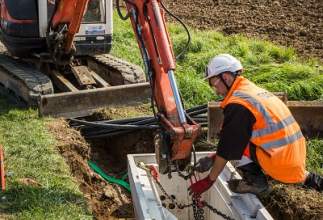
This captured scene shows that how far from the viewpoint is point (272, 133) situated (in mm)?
5234

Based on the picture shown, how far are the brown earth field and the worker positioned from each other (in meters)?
0.63

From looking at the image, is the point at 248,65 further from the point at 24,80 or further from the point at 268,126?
the point at 268,126

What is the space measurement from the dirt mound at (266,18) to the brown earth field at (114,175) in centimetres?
447

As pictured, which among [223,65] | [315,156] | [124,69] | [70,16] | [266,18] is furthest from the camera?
[266,18]

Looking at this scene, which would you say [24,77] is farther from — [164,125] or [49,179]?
[164,125]

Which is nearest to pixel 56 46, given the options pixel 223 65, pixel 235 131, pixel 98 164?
pixel 98 164

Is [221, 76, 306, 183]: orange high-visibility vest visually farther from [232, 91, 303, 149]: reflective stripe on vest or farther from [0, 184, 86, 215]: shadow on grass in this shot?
[0, 184, 86, 215]: shadow on grass

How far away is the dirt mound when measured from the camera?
12.2 meters

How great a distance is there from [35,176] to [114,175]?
1.74 meters

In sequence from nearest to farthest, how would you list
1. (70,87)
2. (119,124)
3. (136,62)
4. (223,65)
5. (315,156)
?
1. (223,65)
2. (315,156)
3. (119,124)
4. (70,87)
5. (136,62)

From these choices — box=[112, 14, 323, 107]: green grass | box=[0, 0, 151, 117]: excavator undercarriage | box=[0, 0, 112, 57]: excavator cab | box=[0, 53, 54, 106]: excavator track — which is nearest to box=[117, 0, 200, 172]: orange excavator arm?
box=[0, 0, 151, 117]: excavator undercarriage

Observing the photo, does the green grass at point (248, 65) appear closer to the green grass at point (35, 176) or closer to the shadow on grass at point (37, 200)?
the green grass at point (35, 176)

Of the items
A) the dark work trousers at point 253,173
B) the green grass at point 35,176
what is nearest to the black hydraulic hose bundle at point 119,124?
the green grass at point 35,176

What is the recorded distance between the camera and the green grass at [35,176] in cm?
568
